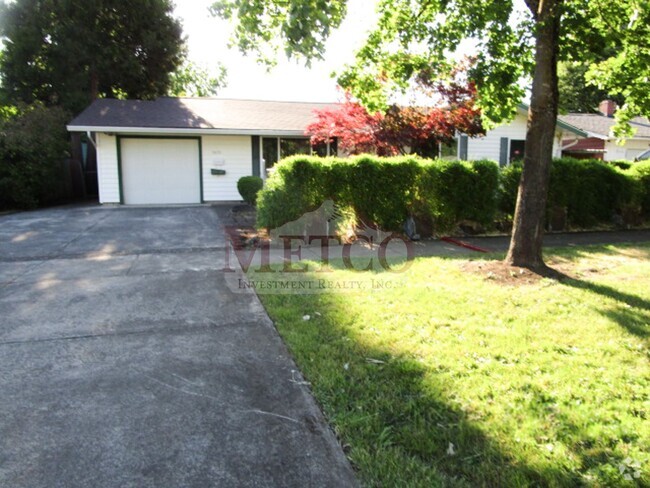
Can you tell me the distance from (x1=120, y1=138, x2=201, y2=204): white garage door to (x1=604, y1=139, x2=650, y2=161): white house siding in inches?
852

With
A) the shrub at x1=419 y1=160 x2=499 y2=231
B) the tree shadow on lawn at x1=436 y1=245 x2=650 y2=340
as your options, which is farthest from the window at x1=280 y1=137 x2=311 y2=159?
the tree shadow on lawn at x1=436 y1=245 x2=650 y2=340

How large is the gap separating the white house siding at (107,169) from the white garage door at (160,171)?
0.26m

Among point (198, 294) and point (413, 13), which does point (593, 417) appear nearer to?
point (198, 294)

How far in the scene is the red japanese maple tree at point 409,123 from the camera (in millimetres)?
12312

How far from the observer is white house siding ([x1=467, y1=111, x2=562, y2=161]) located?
57.4 ft

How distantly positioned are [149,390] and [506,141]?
17529 mm

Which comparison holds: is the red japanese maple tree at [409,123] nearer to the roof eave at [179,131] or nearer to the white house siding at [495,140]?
the roof eave at [179,131]

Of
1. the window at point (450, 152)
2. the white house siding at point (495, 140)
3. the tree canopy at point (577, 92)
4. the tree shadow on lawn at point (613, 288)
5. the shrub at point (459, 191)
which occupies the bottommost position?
the tree shadow on lawn at point (613, 288)

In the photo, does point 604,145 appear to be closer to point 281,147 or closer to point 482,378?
point 281,147

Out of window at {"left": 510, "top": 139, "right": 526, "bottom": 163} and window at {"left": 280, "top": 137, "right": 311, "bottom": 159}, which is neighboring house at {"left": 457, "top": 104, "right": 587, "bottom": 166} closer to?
window at {"left": 510, "top": 139, "right": 526, "bottom": 163}

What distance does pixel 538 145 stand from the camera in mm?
6422

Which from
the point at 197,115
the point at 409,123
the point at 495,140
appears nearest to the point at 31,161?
the point at 197,115

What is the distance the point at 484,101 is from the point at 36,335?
753 cm

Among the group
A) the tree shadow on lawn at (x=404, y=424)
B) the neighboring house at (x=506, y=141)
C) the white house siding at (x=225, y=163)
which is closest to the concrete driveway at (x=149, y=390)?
the tree shadow on lawn at (x=404, y=424)
